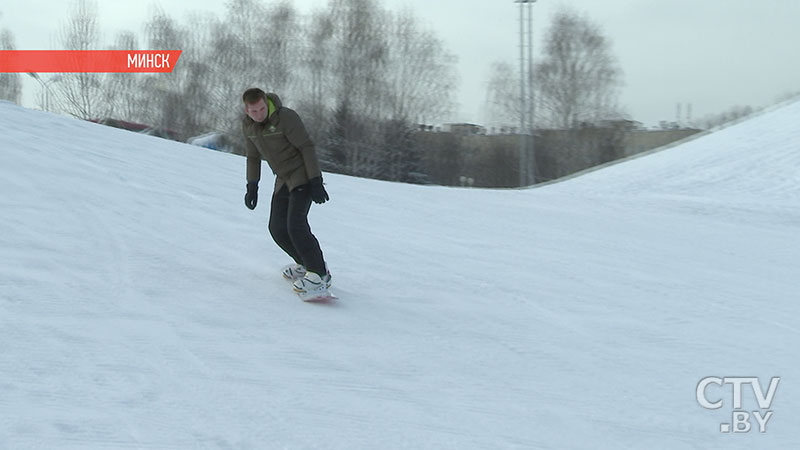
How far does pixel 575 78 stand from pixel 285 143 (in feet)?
112

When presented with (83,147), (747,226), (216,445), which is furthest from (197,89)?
(216,445)

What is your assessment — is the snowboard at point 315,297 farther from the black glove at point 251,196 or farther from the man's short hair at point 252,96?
the man's short hair at point 252,96

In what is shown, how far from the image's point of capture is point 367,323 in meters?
4.52

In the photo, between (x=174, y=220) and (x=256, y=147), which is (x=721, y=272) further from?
(x=174, y=220)

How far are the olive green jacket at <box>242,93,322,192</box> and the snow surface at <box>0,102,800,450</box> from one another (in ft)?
2.62

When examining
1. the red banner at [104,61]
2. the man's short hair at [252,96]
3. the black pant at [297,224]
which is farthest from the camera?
the red banner at [104,61]

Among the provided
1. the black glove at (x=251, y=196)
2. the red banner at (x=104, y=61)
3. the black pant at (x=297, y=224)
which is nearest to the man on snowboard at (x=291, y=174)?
the black pant at (x=297, y=224)

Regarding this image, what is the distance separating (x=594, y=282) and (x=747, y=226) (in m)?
4.21

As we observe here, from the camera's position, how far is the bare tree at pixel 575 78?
120 ft

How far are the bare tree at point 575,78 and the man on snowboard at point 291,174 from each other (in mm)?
33437

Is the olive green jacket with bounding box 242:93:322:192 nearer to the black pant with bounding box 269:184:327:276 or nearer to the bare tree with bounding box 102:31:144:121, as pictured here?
the black pant with bounding box 269:184:327:276

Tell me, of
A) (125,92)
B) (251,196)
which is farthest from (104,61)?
(251,196)

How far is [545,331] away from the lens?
15.5ft

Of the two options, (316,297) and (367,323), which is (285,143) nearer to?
(316,297)
